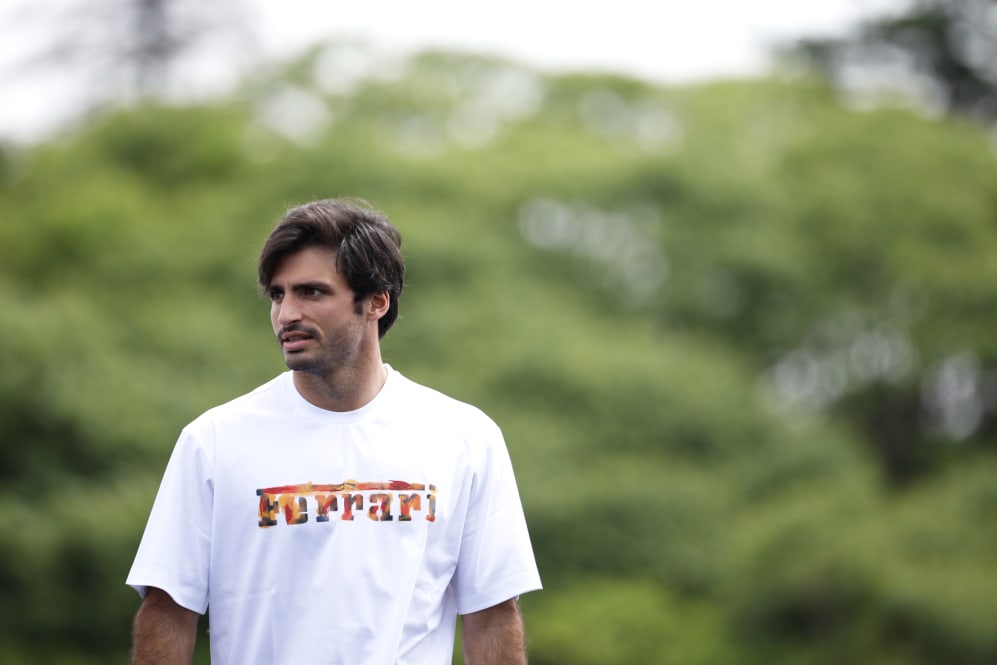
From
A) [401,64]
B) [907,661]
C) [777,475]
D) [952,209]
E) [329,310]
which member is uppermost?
[401,64]

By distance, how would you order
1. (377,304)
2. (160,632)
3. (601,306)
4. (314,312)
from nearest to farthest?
1. (160,632)
2. (314,312)
3. (377,304)
4. (601,306)

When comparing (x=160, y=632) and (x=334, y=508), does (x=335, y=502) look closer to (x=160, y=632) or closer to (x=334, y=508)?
(x=334, y=508)

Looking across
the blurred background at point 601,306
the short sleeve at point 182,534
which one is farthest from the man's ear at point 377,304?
the blurred background at point 601,306

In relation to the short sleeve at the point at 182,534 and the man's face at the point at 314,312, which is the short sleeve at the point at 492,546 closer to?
the man's face at the point at 314,312

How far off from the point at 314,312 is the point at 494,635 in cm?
75

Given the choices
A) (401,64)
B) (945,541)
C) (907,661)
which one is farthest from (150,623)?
(401,64)

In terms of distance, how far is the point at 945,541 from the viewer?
18.9 m

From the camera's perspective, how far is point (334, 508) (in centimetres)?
283

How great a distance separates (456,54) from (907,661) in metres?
14.9

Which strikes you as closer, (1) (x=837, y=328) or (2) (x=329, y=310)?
(2) (x=329, y=310)

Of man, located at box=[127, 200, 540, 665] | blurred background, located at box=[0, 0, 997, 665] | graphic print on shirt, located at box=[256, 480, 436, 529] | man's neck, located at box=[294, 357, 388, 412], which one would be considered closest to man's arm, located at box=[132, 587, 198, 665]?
man, located at box=[127, 200, 540, 665]

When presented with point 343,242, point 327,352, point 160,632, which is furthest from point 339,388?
point 160,632

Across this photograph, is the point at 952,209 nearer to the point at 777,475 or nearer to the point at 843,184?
the point at 843,184

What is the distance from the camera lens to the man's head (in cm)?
292
